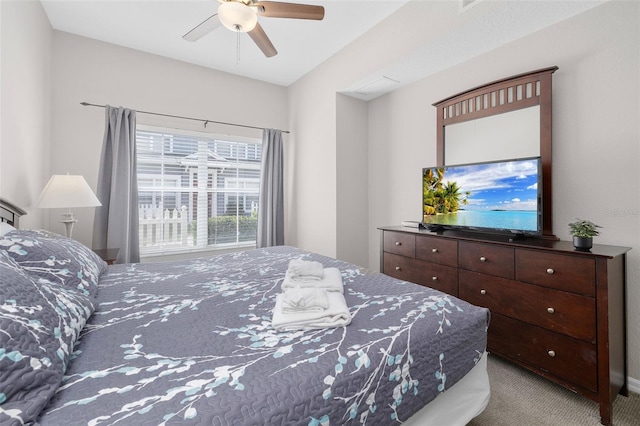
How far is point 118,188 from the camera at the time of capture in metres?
3.05

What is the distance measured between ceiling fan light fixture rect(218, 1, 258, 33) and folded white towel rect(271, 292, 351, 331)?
5.62ft

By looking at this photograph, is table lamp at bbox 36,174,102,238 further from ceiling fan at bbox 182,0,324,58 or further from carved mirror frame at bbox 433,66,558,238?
carved mirror frame at bbox 433,66,558,238

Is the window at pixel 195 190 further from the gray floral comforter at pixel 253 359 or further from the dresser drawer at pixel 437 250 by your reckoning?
the dresser drawer at pixel 437 250

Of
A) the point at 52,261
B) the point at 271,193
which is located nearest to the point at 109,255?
the point at 52,261

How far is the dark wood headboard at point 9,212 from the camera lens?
179cm

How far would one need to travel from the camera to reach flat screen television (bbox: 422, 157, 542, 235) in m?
2.01

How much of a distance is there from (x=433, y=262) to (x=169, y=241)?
3.05 meters

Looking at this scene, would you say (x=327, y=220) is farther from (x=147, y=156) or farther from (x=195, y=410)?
(x=195, y=410)

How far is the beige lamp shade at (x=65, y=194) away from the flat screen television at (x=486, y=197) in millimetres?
2939

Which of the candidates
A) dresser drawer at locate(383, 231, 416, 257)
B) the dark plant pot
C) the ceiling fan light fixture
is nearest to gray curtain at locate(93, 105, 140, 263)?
the ceiling fan light fixture

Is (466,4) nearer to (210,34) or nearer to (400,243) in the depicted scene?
(400,243)

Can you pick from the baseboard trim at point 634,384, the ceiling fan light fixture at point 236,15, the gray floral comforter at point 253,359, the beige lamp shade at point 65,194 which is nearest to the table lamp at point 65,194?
the beige lamp shade at point 65,194

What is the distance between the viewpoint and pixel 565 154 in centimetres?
209

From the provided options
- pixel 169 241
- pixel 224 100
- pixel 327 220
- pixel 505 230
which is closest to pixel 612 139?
pixel 505 230
